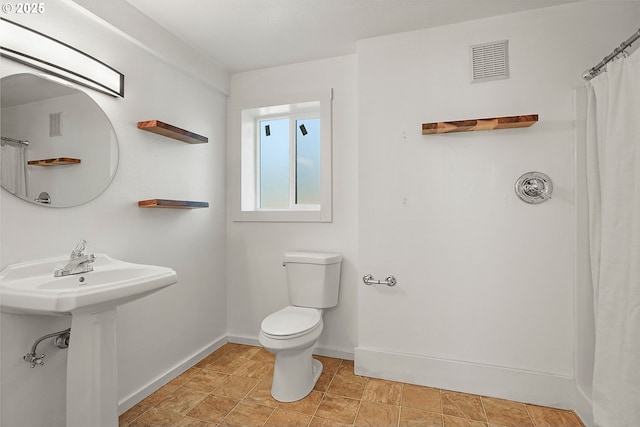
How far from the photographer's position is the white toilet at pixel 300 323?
5.94ft

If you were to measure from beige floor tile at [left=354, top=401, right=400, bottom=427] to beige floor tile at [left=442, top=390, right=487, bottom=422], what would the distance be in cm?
29

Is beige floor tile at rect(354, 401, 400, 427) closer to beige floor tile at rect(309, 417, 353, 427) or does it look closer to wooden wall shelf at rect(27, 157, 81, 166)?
beige floor tile at rect(309, 417, 353, 427)

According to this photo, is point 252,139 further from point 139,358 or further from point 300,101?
point 139,358

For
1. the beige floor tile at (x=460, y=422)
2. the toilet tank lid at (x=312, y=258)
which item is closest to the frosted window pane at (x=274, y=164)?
the toilet tank lid at (x=312, y=258)

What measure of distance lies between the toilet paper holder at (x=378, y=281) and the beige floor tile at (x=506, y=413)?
0.85 metres

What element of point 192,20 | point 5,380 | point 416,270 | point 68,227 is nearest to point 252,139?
point 192,20

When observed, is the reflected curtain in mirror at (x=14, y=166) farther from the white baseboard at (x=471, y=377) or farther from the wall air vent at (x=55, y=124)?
the white baseboard at (x=471, y=377)

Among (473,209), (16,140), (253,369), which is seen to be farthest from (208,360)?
(473,209)

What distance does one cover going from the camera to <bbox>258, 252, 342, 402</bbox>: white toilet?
71.2 inches

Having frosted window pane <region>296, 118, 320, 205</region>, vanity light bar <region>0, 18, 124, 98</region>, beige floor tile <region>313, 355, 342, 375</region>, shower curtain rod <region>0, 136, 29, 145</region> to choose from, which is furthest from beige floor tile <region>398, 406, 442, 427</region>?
vanity light bar <region>0, 18, 124, 98</region>

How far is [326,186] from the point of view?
7.85 ft

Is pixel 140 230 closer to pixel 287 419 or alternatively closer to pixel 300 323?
pixel 300 323

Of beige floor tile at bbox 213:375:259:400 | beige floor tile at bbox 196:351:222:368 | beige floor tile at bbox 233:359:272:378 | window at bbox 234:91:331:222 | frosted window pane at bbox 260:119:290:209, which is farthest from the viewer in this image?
frosted window pane at bbox 260:119:290:209

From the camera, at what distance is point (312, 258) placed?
2.21 meters
